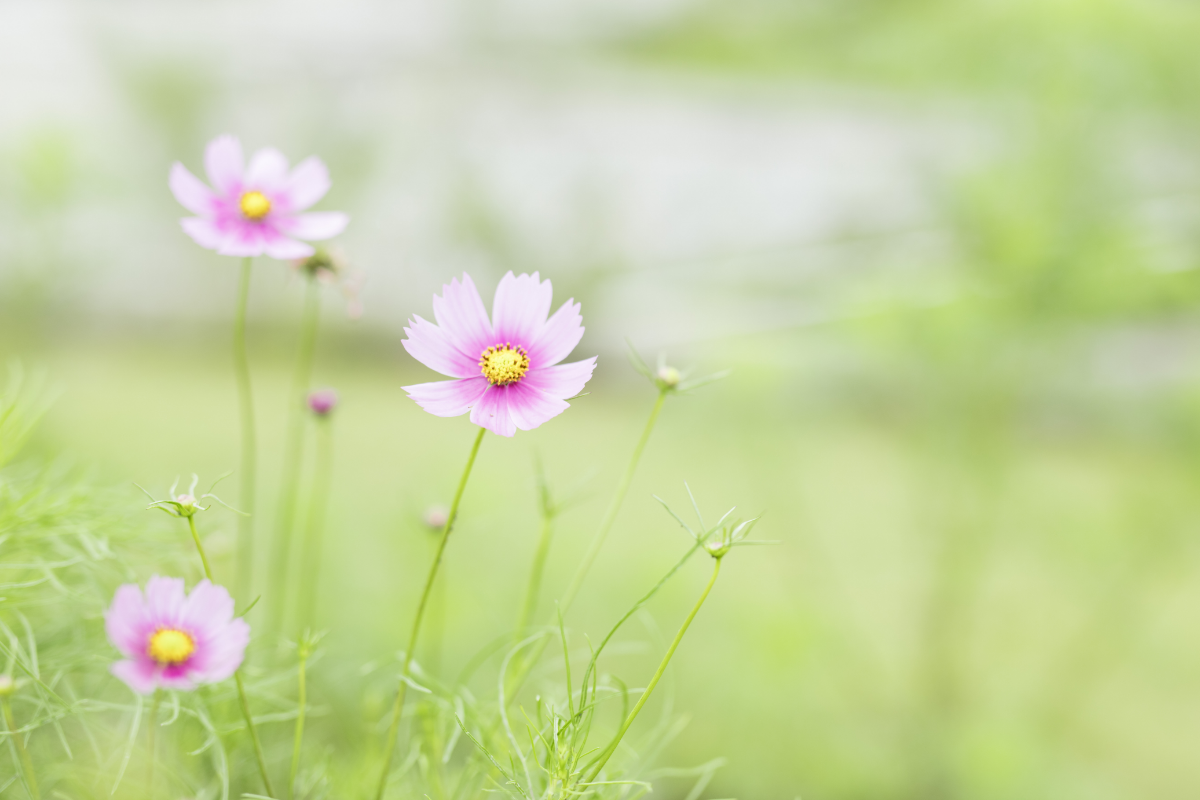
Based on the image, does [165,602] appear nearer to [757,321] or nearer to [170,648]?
[170,648]

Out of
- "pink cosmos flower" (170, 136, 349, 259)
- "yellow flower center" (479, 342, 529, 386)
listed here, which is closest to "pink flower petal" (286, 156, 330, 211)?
"pink cosmos flower" (170, 136, 349, 259)

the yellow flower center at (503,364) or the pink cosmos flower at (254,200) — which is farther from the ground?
the pink cosmos flower at (254,200)

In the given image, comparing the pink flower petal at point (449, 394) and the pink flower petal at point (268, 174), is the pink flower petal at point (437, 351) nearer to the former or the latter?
the pink flower petal at point (449, 394)

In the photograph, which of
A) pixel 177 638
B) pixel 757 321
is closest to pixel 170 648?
pixel 177 638

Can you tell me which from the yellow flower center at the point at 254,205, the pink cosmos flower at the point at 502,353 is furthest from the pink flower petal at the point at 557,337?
the yellow flower center at the point at 254,205

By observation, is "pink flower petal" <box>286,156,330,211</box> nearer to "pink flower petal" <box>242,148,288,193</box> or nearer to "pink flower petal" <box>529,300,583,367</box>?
"pink flower petal" <box>242,148,288,193</box>

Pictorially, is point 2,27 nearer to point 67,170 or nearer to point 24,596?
point 67,170

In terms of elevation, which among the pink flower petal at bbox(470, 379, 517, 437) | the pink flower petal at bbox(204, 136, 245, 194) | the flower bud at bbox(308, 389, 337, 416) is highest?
the pink flower petal at bbox(204, 136, 245, 194)

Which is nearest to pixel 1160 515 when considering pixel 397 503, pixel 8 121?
pixel 397 503
